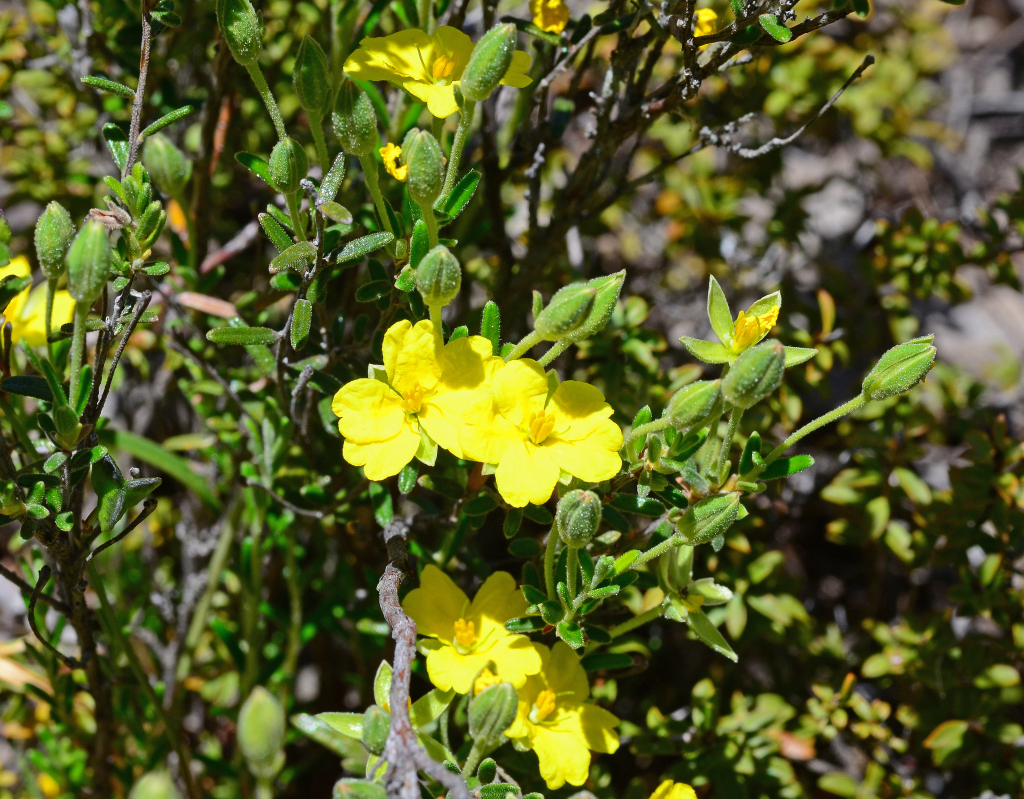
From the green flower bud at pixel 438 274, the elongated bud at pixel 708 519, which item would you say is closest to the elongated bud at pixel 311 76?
the green flower bud at pixel 438 274

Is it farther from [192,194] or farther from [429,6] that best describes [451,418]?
[192,194]

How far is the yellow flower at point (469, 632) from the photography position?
165cm

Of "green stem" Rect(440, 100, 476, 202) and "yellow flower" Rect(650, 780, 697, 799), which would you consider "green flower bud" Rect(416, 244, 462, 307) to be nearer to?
"green stem" Rect(440, 100, 476, 202)

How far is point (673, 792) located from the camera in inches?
70.7

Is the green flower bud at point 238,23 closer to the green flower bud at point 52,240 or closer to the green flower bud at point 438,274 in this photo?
the green flower bud at point 52,240

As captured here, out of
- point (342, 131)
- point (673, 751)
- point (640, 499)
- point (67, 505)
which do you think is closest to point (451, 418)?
point (640, 499)

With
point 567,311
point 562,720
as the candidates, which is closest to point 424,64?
point 567,311

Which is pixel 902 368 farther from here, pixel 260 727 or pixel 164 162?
pixel 164 162

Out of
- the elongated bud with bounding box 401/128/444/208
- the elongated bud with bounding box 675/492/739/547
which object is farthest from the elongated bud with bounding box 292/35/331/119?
the elongated bud with bounding box 675/492/739/547

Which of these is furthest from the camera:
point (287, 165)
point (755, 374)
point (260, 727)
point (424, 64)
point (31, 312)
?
point (31, 312)

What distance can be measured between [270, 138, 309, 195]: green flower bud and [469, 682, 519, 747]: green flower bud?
1.00 m

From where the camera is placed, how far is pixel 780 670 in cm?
291

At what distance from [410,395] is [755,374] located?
66 cm

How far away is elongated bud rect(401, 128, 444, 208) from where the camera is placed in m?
1.51
